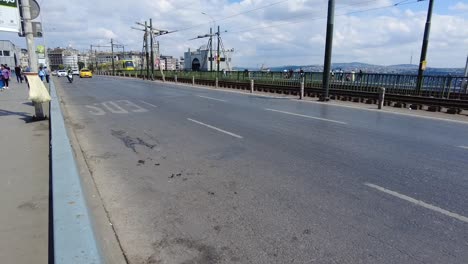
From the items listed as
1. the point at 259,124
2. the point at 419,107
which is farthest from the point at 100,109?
the point at 419,107

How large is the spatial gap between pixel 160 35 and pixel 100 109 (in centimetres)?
4260

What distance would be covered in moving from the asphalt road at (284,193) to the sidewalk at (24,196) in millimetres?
756

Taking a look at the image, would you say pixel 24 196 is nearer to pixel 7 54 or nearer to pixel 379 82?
pixel 379 82

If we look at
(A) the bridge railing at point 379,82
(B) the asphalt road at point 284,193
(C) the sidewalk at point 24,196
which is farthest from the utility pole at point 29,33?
(A) the bridge railing at point 379,82

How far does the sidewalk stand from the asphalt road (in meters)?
0.76

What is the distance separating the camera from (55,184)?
352 cm

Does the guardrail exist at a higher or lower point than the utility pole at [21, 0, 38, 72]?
lower

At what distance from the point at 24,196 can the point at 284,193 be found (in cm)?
349

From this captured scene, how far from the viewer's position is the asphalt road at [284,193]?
311cm

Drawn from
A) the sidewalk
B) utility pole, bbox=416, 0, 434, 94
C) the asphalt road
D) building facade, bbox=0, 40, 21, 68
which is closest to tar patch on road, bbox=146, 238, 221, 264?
the asphalt road

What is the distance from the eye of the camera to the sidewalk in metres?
2.92

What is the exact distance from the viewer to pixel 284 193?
4.41 m

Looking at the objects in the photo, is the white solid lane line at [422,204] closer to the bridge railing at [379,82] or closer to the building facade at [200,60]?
the bridge railing at [379,82]

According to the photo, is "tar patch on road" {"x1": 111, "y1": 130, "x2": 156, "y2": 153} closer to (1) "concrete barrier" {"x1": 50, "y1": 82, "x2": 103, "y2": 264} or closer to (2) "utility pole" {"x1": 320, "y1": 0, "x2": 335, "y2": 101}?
(1) "concrete barrier" {"x1": 50, "y1": 82, "x2": 103, "y2": 264}
